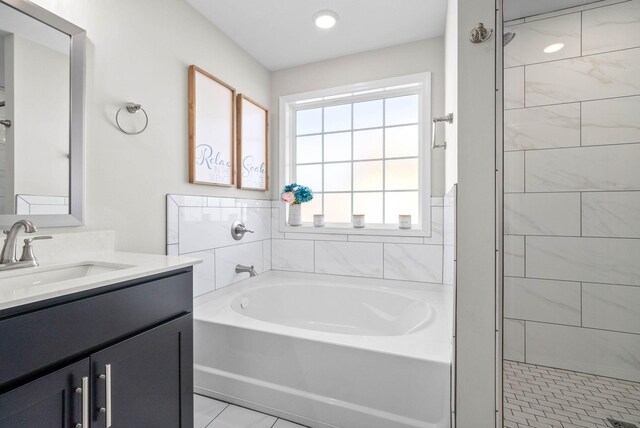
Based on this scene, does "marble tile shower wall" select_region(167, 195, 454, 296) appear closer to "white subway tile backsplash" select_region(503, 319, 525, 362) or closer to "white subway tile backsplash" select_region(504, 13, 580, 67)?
"white subway tile backsplash" select_region(503, 319, 525, 362)

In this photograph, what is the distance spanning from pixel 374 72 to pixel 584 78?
155 cm

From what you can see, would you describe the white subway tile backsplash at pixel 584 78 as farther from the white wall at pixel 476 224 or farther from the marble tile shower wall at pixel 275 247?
the marble tile shower wall at pixel 275 247

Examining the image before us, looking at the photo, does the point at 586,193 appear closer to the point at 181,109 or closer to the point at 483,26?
the point at 483,26

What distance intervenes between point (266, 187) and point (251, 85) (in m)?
0.87

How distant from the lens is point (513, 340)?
1.30 m

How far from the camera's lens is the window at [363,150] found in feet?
8.27

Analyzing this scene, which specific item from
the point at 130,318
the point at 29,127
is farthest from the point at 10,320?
the point at 29,127

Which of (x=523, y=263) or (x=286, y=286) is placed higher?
(x=523, y=263)

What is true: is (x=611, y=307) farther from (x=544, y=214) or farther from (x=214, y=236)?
(x=214, y=236)

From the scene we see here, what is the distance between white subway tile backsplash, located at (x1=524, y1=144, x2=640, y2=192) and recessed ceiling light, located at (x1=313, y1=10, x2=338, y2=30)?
1535mm

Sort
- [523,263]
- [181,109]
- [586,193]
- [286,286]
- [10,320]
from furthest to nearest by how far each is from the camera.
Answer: [286,286]
[181,109]
[523,263]
[586,193]
[10,320]

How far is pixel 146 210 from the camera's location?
1.71 m

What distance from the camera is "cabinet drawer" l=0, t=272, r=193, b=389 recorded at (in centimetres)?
73

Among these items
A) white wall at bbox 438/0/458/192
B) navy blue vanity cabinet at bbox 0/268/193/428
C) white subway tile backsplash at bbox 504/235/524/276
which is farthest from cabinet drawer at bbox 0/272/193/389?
white subway tile backsplash at bbox 504/235/524/276
